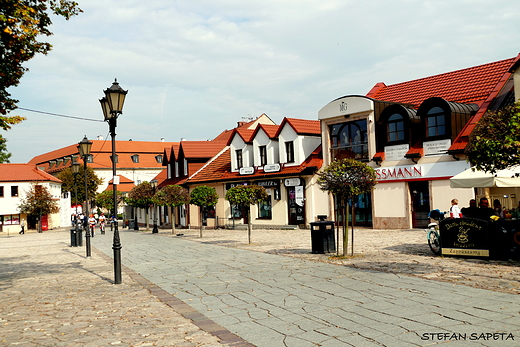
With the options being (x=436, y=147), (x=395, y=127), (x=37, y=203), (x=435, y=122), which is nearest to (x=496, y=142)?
(x=436, y=147)

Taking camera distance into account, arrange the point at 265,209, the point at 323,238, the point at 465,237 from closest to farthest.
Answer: the point at 465,237 < the point at 323,238 < the point at 265,209

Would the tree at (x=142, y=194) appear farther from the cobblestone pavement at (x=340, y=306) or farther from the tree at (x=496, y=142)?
the tree at (x=496, y=142)

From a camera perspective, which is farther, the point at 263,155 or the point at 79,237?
the point at 263,155

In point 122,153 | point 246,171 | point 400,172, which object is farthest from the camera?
point 122,153

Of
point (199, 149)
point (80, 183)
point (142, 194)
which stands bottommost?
point (142, 194)

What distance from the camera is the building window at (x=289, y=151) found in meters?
32.1

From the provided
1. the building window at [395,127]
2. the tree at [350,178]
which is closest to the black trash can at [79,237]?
the tree at [350,178]

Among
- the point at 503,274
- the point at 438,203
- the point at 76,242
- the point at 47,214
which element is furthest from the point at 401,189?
the point at 47,214

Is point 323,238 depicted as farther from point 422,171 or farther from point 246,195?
point 422,171

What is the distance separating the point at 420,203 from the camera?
80.4 ft

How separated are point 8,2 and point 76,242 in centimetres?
1838

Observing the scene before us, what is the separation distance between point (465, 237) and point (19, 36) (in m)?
11.3

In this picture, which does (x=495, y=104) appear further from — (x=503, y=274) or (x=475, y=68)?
(x=503, y=274)

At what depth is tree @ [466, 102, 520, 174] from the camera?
29.1ft
